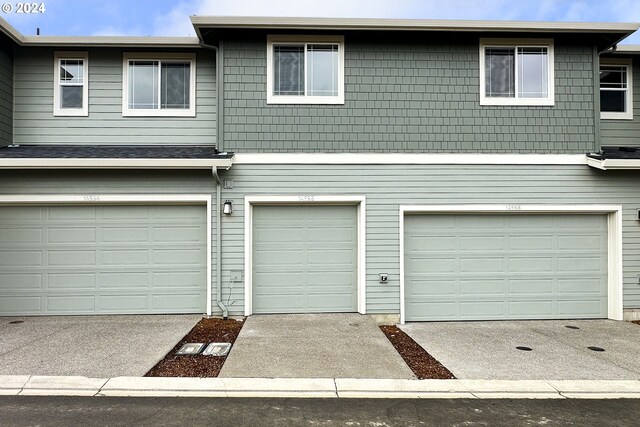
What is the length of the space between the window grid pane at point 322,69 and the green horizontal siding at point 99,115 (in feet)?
7.11

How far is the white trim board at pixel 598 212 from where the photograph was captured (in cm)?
795

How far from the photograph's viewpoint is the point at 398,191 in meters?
7.95

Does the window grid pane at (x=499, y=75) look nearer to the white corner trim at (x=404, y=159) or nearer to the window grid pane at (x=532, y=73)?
the window grid pane at (x=532, y=73)

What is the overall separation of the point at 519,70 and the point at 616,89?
9.39 ft

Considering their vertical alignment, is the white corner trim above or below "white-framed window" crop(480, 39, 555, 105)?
below

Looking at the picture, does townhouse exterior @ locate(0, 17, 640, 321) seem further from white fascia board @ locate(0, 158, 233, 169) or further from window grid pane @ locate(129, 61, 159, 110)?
window grid pane @ locate(129, 61, 159, 110)

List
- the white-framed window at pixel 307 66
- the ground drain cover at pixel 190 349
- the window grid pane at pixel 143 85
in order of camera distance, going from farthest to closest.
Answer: the window grid pane at pixel 143 85 → the white-framed window at pixel 307 66 → the ground drain cover at pixel 190 349

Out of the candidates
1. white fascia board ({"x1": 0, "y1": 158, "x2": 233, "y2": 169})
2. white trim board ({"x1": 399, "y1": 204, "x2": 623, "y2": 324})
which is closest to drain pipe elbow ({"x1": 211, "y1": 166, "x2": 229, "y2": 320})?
white fascia board ({"x1": 0, "y1": 158, "x2": 233, "y2": 169})

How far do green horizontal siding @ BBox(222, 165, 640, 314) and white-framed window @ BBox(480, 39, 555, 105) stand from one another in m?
1.48

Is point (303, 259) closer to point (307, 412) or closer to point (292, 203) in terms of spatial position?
point (292, 203)

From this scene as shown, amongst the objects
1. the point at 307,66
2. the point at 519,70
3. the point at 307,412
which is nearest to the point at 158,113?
the point at 307,66

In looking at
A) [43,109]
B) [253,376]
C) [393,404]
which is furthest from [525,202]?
[43,109]

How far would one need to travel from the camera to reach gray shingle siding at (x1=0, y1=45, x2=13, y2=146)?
822cm

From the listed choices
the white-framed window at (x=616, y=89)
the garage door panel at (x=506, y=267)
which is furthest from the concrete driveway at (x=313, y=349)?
the white-framed window at (x=616, y=89)
